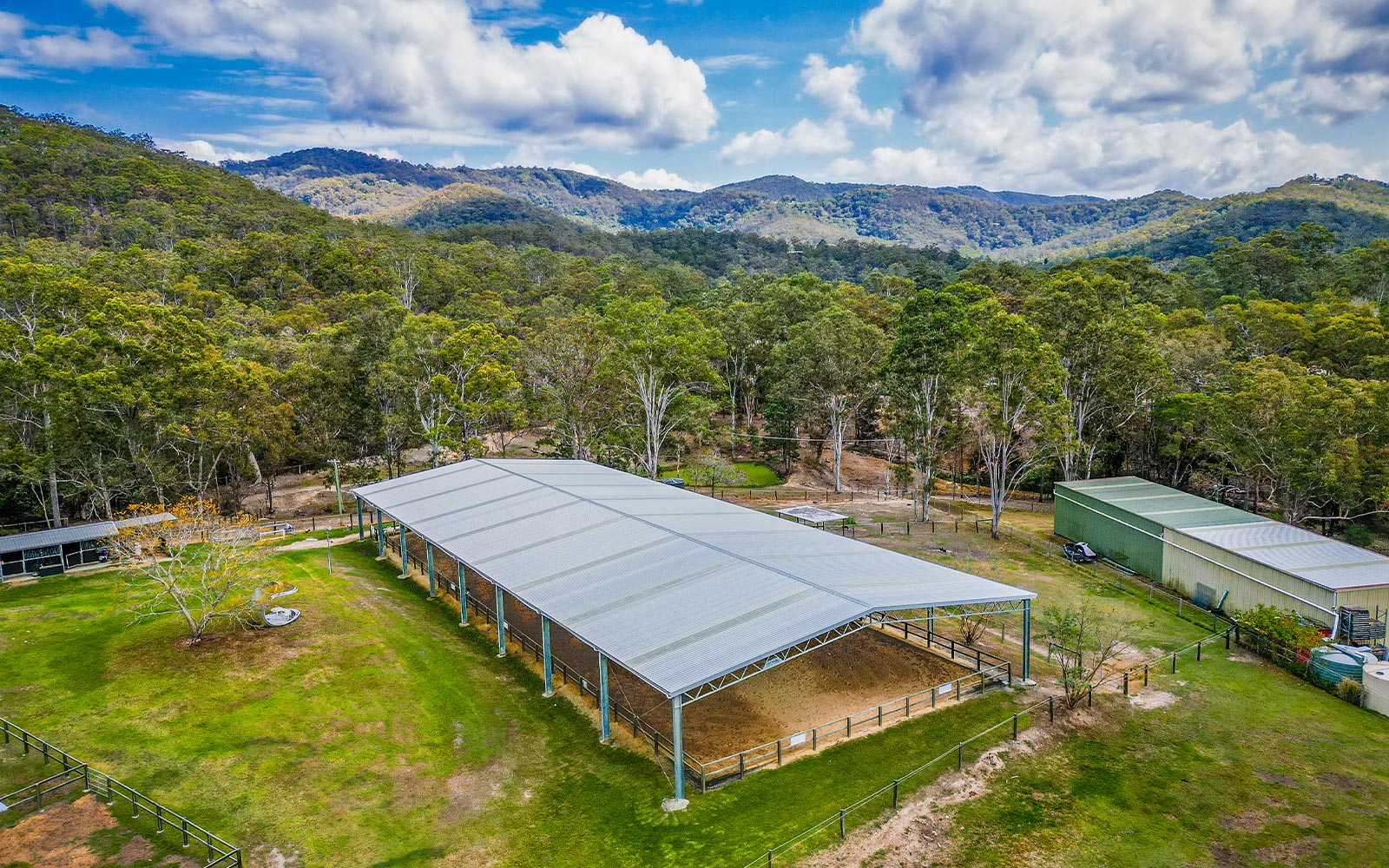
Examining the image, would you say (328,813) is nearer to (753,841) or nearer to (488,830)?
(488,830)

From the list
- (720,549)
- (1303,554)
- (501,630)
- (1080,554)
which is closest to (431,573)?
(501,630)

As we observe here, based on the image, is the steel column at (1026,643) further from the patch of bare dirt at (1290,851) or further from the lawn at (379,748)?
the patch of bare dirt at (1290,851)

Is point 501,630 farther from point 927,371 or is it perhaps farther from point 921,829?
point 927,371

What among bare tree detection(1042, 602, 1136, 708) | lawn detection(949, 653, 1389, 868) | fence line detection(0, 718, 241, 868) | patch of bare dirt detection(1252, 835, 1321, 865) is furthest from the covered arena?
fence line detection(0, 718, 241, 868)

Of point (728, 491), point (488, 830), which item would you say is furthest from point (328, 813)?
point (728, 491)

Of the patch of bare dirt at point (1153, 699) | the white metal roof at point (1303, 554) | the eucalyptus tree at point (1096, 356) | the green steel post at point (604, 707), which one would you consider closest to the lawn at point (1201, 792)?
the patch of bare dirt at point (1153, 699)
